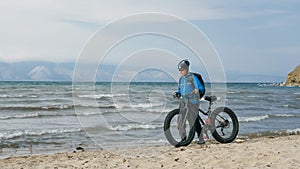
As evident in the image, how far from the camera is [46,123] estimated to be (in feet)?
57.9

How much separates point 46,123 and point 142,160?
10.5 m

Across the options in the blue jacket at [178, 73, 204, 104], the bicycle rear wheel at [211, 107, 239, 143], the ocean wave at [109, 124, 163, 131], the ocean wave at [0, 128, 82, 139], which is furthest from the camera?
the ocean wave at [109, 124, 163, 131]

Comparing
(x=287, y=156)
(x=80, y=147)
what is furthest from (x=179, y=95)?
(x=80, y=147)

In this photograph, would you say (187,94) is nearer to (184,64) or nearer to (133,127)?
(184,64)

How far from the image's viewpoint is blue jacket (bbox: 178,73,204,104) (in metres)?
8.75

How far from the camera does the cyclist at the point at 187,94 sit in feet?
28.9

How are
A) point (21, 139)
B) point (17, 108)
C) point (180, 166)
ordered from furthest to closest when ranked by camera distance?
point (17, 108) < point (21, 139) < point (180, 166)

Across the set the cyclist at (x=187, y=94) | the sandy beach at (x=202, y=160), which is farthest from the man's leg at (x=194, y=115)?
the sandy beach at (x=202, y=160)

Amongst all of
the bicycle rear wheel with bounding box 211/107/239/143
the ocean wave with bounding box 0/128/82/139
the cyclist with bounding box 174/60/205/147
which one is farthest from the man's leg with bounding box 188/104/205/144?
the ocean wave with bounding box 0/128/82/139

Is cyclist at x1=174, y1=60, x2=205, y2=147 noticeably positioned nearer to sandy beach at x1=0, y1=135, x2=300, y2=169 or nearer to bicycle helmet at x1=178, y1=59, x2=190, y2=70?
bicycle helmet at x1=178, y1=59, x2=190, y2=70

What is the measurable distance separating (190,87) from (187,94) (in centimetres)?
17

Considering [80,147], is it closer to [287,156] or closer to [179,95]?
[179,95]

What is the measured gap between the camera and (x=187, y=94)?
29.3ft

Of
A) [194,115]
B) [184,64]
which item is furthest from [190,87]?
[194,115]
